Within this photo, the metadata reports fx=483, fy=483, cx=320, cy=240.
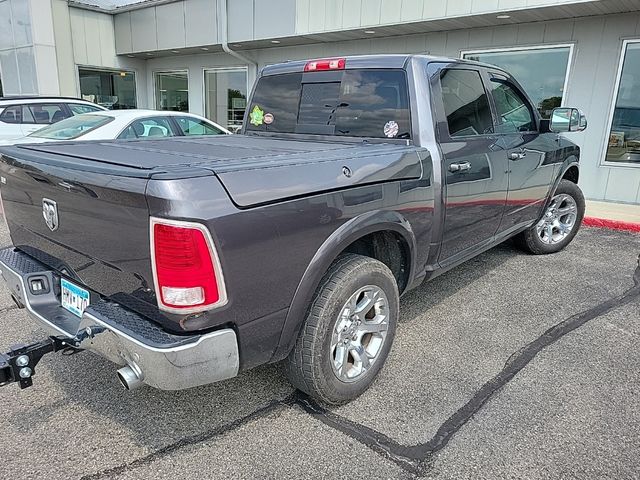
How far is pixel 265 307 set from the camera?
7.09 feet

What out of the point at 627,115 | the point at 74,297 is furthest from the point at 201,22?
the point at 74,297

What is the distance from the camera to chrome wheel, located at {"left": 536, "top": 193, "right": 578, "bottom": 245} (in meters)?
5.41

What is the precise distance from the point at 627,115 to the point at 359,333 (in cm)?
749

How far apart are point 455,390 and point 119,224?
2110 millimetres

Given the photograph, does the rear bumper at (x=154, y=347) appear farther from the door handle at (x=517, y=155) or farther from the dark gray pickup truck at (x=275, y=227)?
the door handle at (x=517, y=155)

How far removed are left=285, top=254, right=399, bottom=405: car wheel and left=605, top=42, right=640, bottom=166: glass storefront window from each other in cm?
704

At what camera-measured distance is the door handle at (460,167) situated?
10.7 ft

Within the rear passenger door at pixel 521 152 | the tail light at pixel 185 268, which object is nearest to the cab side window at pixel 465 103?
the rear passenger door at pixel 521 152

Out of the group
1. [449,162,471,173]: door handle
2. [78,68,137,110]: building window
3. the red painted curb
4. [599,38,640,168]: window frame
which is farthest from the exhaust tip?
[78,68,137,110]: building window

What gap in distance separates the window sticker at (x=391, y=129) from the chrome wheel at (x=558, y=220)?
9.34 feet

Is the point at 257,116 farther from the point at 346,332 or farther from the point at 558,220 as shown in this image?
the point at 558,220

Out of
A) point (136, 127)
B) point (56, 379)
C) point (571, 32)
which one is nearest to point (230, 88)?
point (136, 127)

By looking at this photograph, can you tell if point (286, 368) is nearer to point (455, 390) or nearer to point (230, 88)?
point (455, 390)

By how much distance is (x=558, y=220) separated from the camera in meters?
5.60
